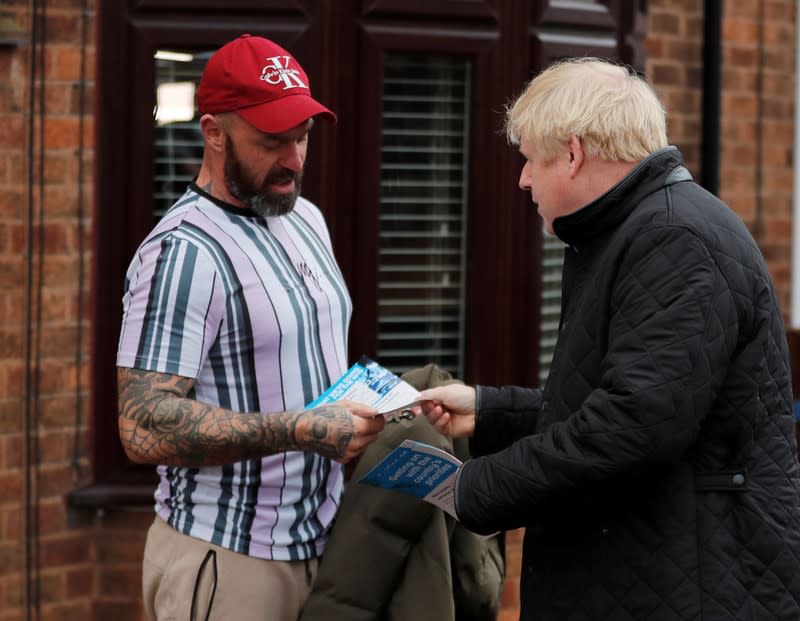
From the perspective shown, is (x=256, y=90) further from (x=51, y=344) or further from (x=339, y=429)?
(x=51, y=344)

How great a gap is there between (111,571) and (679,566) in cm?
267

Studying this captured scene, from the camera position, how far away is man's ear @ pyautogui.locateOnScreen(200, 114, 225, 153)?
9.49ft

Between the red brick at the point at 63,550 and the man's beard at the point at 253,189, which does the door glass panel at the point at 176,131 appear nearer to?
the red brick at the point at 63,550

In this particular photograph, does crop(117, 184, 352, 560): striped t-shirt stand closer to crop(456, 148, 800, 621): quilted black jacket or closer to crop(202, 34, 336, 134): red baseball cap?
crop(202, 34, 336, 134): red baseball cap

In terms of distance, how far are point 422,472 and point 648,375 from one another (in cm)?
62

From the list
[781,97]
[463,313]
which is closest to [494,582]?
[463,313]

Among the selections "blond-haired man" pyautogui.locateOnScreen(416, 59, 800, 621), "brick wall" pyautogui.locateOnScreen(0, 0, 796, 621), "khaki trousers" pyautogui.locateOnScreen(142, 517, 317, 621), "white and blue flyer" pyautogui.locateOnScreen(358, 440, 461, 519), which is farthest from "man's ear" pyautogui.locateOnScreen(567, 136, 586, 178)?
"brick wall" pyautogui.locateOnScreen(0, 0, 796, 621)

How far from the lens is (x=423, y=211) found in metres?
4.73

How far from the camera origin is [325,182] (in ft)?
14.7

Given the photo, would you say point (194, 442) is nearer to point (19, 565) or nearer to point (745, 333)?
point (745, 333)

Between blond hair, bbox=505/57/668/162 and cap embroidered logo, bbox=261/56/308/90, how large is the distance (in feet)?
2.05

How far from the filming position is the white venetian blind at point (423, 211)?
4.65 metres

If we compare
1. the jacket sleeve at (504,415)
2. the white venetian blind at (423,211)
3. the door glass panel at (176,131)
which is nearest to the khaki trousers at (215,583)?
the jacket sleeve at (504,415)

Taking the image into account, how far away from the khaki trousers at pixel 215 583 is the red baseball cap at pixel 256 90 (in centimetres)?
93
